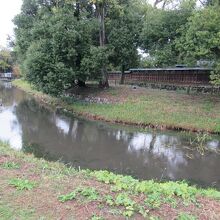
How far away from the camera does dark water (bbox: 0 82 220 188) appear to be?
39.7ft

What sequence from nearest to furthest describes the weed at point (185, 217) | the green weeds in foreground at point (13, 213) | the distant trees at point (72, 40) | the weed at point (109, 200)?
1. the green weeds in foreground at point (13, 213)
2. the weed at point (185, 217)
3. the weed at point (109, 200)
4. the distant trees at point (72, 40)

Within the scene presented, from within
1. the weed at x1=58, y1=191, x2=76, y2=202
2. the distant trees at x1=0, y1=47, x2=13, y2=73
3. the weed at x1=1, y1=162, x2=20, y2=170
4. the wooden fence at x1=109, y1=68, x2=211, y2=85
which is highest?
the distant trees at x1=0, y1=47, x2=13, y2=73

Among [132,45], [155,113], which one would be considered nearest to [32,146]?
[155,113]

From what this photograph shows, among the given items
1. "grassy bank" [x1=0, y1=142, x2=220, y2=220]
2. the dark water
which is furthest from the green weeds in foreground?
the dark water

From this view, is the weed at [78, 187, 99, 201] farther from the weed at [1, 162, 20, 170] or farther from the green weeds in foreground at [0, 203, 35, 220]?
the weed at [1, 162, 20, 170]

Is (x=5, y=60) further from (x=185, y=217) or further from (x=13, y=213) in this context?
(x=185, y=217)

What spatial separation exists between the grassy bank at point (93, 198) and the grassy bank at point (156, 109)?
41.5ft

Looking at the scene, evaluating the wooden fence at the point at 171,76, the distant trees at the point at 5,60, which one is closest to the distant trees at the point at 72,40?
the wooden fence at the point at 171,76

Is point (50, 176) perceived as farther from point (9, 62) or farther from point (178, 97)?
point (9, 62)

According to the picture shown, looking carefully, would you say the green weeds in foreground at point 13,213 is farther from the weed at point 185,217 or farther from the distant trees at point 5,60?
the distant trees at point 5,60

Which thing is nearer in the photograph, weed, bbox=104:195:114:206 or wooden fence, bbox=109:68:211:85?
weed, bbox=104:195:114:206

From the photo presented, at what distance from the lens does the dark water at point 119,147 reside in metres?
12.1

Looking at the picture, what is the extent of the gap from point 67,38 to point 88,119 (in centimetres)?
671

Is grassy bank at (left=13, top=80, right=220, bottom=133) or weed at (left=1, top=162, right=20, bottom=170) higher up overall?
weed at (left=1, top=162, right=20, bottom=170)
